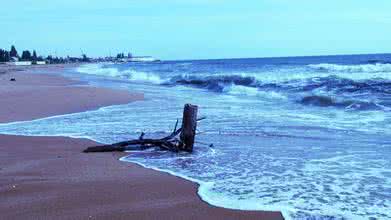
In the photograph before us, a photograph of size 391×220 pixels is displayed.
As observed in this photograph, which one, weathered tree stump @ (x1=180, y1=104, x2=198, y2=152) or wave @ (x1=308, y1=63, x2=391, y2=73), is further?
wave @ (x1=308, y1=63, x2=391, y2=73)

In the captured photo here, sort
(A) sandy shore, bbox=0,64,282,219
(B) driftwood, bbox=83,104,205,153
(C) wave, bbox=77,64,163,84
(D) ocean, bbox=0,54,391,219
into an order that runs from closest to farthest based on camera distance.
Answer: (A) sandy shore, bbox=0,64,282,219
(D) ocean, bbox=0,54,391,219
(B) driftwood, bbox=83,104,205,153
(C) wave, bbox=77,64,163,84

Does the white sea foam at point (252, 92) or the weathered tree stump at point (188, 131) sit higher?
the weathered tree stump at point (188, 131)

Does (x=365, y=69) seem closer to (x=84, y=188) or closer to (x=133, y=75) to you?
(x=133, y=75)

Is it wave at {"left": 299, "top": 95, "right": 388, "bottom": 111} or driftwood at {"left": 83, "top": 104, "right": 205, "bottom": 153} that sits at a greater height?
driftwood at {"left": 83, "top": 104, "right": 205, "bottom": 153}

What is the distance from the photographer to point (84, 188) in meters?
6.48

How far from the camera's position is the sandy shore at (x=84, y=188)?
5.44 meters

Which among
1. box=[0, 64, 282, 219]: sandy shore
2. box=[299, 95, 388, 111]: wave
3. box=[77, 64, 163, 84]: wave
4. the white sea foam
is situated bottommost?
box=[77, 64, 163, 84]: wave

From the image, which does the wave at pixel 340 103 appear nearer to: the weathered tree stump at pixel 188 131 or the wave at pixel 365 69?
the weathered tree stump at pixel 188 131

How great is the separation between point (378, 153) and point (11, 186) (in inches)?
210

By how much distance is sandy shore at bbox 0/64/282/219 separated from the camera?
544cm

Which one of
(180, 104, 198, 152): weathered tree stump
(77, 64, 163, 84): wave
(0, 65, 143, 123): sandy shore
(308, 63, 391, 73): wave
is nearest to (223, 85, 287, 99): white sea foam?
(0, 65, 143, 123): sandy shore

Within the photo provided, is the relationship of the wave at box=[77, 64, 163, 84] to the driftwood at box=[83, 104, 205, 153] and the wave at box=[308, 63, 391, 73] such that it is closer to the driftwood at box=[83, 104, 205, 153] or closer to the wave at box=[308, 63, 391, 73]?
the wave at box=[308, 63, 391, 73]

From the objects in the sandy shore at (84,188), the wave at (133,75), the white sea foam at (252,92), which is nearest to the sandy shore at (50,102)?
the sandy shore at (84,188)

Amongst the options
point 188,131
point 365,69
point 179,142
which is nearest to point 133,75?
point 365,69
